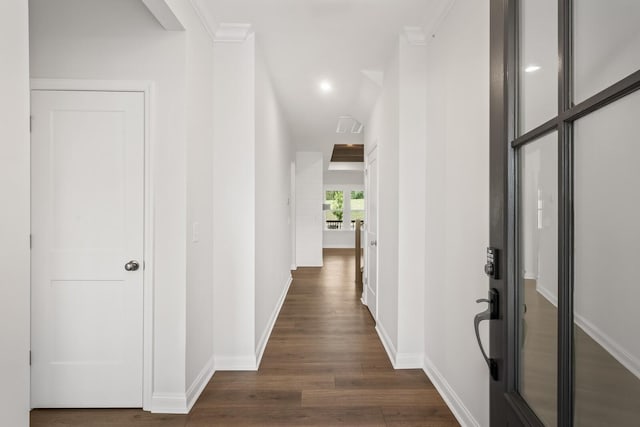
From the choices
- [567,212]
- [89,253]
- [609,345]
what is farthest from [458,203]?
[89,253]

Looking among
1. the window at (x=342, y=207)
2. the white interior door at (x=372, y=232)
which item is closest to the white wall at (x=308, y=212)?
the white interior door at (x=372, y=232)

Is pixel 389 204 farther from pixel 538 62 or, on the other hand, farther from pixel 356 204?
pixel 356 204

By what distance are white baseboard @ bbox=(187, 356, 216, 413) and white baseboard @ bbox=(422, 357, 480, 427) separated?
1.62 m

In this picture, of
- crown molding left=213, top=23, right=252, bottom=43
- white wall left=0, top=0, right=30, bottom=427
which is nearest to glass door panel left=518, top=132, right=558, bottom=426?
white wall left=0, top=0, right=30, bottom=427

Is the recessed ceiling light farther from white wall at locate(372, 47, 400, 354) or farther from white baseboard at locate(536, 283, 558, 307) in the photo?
white baseboard at locate(536, 283, 558, 307)

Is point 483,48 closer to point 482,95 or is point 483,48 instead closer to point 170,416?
point 482,95

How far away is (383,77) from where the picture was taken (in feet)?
10.8

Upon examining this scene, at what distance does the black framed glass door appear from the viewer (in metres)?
0.57

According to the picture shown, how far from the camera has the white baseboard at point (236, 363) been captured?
99.0 inches

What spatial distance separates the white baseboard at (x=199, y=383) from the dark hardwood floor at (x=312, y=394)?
4 cm

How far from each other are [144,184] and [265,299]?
160 centimetres

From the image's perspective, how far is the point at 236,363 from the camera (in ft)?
8.26

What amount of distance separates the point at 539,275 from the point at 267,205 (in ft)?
8.80

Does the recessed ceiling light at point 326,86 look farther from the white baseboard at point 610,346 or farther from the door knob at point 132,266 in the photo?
the white baseboard at point 610,346
